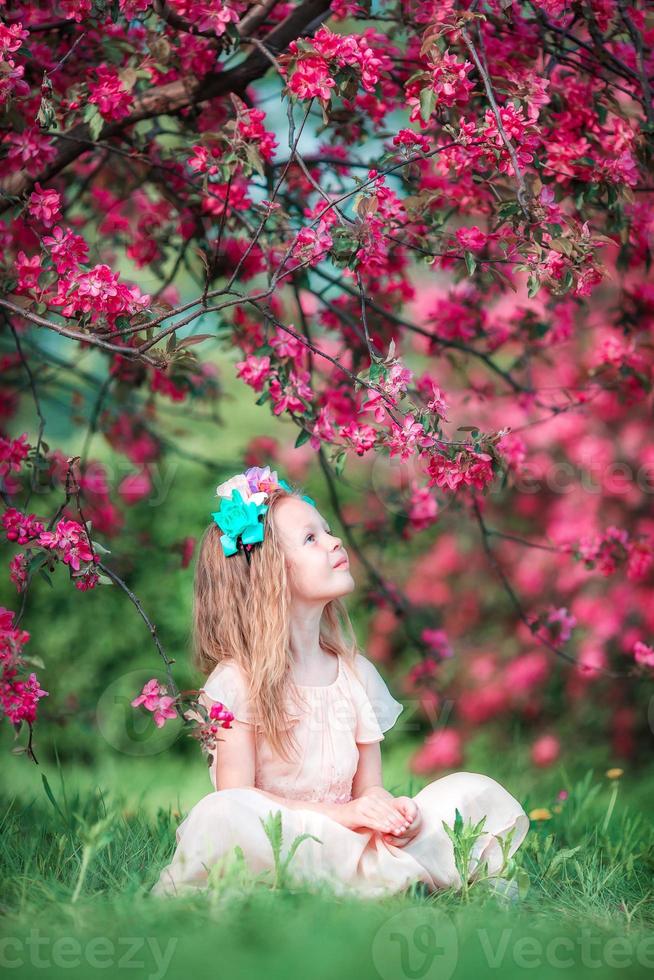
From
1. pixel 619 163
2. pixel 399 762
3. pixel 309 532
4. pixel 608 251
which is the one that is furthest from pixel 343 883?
pixel 608 251

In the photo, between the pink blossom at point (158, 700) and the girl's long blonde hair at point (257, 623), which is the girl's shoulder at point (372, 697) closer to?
the girl's long blonde hair at point (257, 623)

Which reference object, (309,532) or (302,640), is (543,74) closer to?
(309,532)

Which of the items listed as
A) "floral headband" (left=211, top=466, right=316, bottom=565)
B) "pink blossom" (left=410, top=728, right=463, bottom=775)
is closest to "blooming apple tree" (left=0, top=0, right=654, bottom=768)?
"floral headband" (left=211, top=466, right=316, bottom=565)

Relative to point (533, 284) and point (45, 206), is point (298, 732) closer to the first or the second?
point (533, 284)

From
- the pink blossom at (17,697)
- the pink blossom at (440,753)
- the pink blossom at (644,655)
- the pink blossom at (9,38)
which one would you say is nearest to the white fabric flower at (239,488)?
the pink blossom at (17,697)

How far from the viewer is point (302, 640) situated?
247 cm

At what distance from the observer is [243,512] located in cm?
241

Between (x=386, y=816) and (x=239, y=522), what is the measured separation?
66 cm

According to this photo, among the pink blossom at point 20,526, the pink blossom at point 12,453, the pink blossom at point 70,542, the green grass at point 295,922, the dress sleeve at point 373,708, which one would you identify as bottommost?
the green grass at point 295,922

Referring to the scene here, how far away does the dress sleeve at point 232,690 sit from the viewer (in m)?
2.32

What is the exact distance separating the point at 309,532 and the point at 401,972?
97cm

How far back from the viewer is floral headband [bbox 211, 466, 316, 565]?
2.41m

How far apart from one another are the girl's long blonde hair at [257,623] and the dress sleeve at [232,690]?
1 cm

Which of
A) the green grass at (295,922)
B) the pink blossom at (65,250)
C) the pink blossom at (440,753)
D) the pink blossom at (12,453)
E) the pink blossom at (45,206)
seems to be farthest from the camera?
the pink blossom at (440,753)
